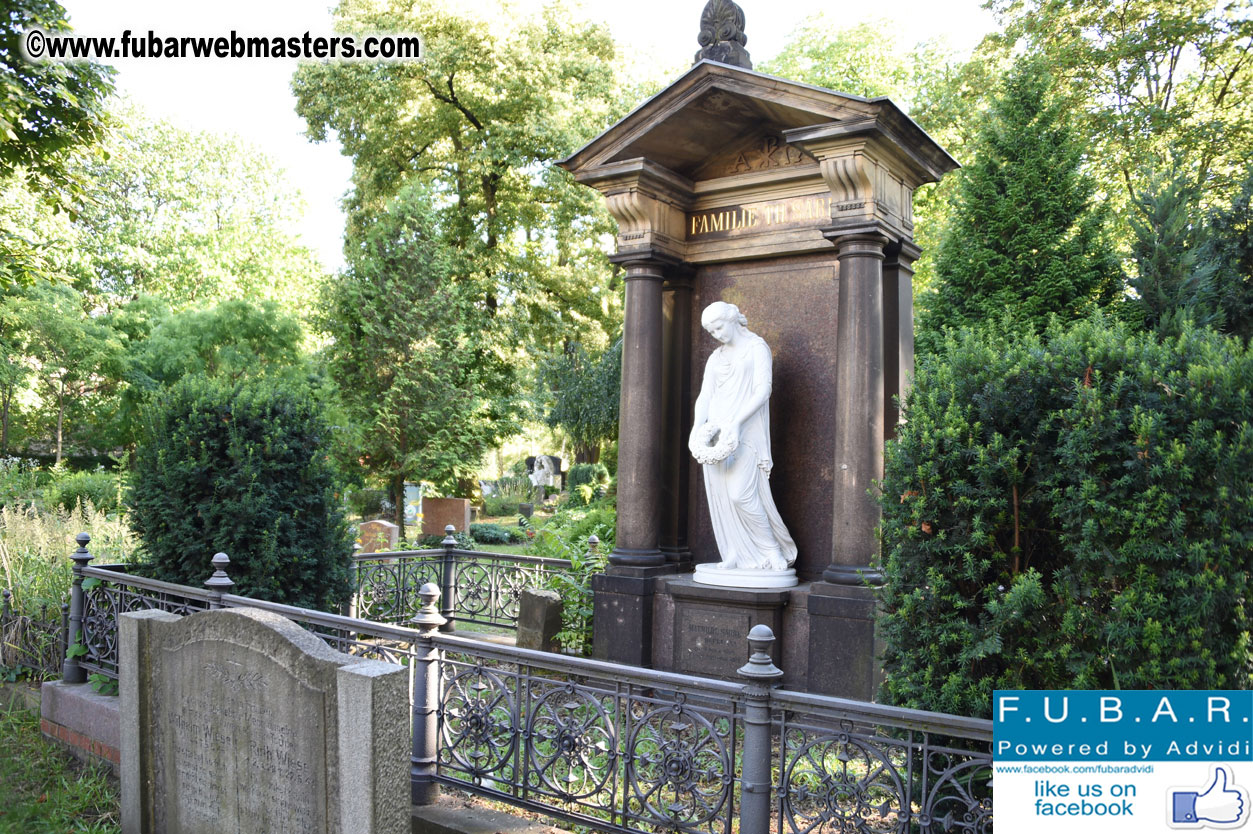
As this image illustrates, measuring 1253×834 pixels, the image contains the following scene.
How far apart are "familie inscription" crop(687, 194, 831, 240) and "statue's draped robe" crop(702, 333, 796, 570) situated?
1.21 meters

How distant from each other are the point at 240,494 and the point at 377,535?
10.9 meters

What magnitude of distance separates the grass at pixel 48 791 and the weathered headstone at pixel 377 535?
10.2 metres

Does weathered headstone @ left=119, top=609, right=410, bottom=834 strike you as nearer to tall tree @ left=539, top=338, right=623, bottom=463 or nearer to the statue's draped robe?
the statue's draped robe

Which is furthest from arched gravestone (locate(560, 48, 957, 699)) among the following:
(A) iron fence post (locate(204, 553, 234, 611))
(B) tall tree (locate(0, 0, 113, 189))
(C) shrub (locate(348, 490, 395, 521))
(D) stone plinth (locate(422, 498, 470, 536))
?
(C) shrub (locate(348, 490, 395, 521))

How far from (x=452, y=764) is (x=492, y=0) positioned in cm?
2373

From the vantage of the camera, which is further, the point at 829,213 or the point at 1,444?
the point at 1,444

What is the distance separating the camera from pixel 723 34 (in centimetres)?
832

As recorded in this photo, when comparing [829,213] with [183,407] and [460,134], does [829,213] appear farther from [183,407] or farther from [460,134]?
[460,134]

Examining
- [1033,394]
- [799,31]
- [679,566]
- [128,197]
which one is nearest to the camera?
[1033,394]

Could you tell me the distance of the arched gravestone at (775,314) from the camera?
6949 millimetres

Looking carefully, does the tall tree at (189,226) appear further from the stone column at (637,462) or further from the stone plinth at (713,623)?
the stone plinth at (713,623)

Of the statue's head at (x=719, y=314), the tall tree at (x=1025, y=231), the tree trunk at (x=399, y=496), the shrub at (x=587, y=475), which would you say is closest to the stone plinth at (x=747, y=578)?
the statue's head at (x=719, y=314)

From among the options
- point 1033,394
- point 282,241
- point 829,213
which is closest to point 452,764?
point 1033,394

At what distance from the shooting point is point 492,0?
2447cm
